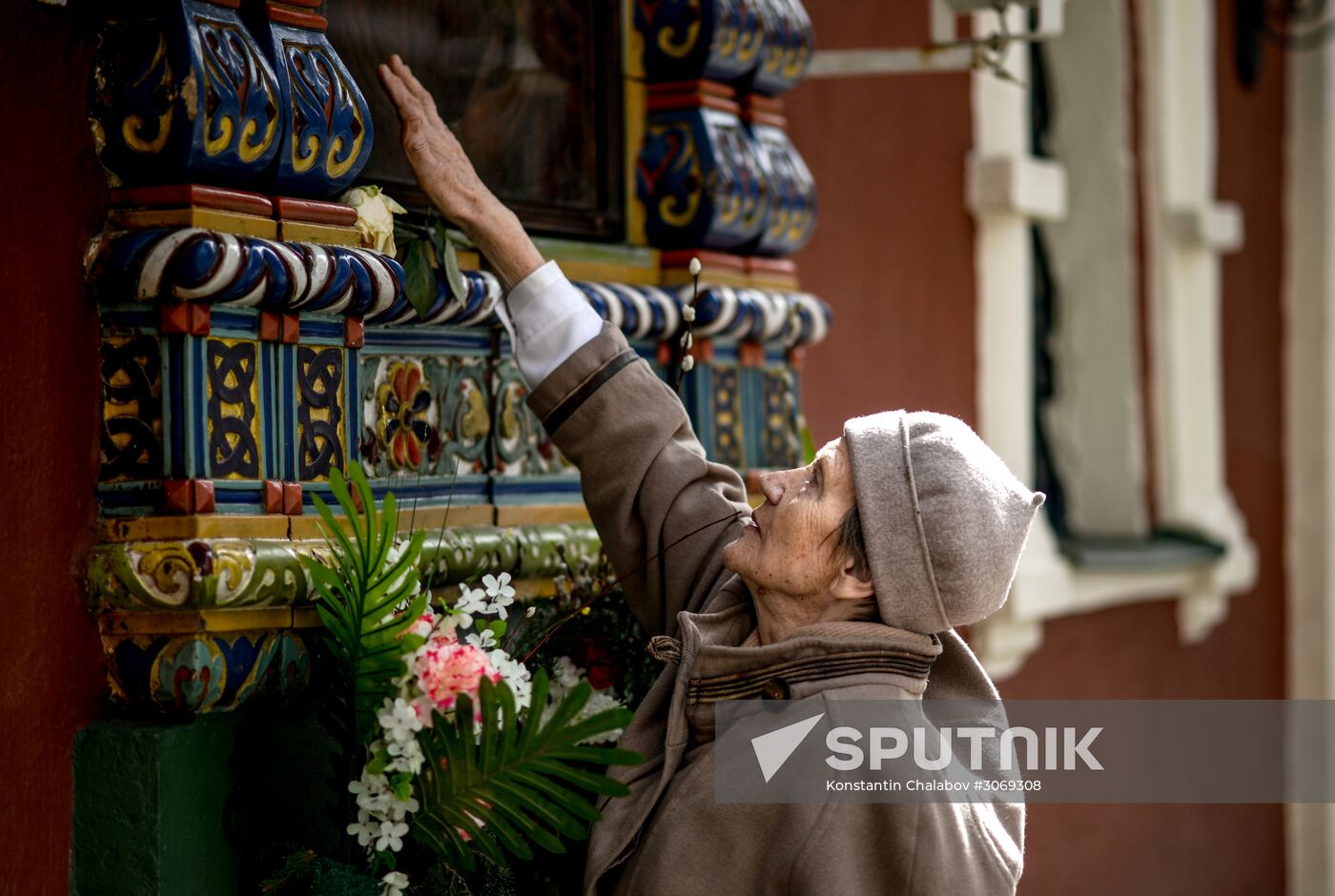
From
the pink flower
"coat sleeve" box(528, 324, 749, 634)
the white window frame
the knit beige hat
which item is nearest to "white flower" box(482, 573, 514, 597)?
the pink flower

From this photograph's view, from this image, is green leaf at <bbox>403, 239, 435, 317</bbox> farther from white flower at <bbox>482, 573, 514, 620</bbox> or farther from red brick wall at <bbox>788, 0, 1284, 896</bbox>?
red brick wall at <bbox>788, 0, 1284, 896</bbox>

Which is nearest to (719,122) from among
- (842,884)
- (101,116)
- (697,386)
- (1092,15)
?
→ (697,386)

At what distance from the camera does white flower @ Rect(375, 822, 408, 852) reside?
2.14 metres

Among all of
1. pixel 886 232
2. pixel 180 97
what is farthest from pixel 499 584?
pixel 886 232

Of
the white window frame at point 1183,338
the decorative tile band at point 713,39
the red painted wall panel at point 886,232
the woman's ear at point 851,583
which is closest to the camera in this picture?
the woman's ear at point 851,583

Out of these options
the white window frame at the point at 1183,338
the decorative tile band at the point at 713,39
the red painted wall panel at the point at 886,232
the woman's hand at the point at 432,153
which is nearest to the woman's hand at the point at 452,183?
the woman's hand at the point at 432,153

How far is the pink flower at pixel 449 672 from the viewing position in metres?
2.12

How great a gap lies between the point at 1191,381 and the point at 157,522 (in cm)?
488

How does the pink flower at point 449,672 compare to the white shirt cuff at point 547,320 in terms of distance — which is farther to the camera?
the white shirt cuff at point 547,320

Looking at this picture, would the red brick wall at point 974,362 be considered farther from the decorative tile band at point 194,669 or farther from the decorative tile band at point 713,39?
the decorative tile band at point 194,669

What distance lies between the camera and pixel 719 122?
318cm

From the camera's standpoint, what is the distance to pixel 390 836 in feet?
7.04

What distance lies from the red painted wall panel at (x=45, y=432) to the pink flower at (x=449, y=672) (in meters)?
0.43

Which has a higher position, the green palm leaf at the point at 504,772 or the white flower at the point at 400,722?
the white flower at the point at 400,722
